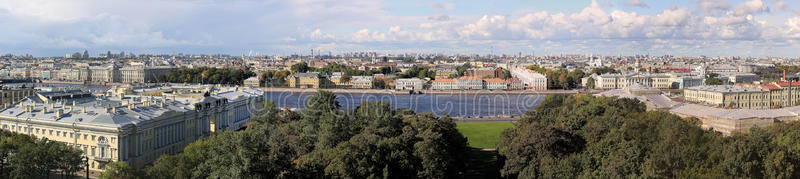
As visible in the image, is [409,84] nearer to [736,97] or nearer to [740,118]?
[736,97]

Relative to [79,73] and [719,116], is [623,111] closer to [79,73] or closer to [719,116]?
[719,116]

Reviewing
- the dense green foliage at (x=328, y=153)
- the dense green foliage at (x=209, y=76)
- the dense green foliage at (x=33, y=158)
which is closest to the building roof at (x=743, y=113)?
the dense green foliage at (x=328, y=153)

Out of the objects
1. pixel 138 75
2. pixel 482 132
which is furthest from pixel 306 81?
pixel 482 132

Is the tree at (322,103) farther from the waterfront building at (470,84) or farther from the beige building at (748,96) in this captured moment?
the waterfront building at (470,84)

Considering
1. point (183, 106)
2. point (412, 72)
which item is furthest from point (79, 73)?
point (183, 106)

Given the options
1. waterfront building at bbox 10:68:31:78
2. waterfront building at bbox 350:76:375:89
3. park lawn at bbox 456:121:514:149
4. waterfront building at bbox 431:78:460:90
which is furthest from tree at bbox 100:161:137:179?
waterfront building at bbox 10:68:31:78

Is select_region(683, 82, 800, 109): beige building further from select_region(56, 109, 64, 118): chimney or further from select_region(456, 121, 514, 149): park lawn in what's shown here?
select_region(56, 109, 64, 118): chimney
